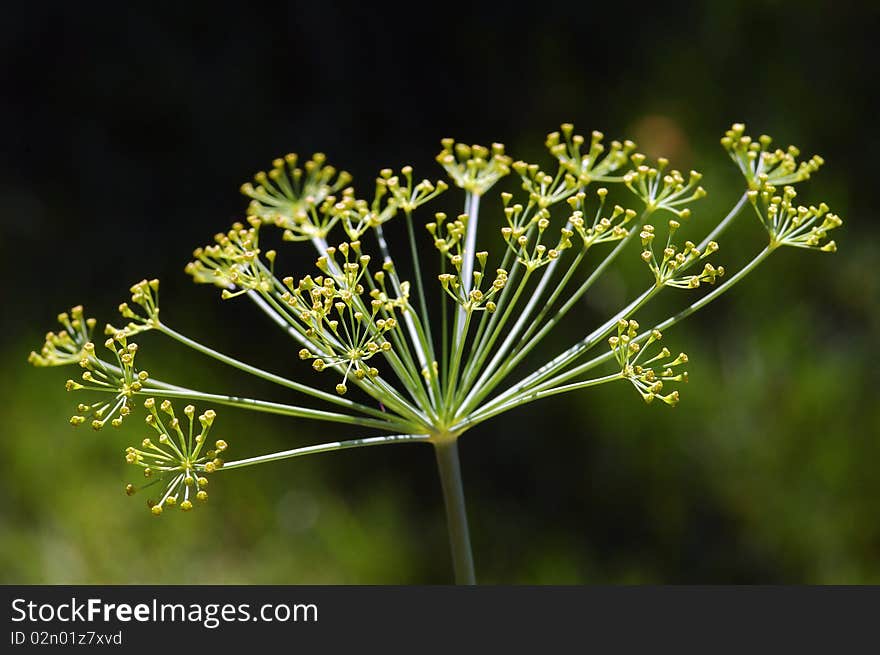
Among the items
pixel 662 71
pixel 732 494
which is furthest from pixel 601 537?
pixel 662 71

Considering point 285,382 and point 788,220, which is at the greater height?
point 788,220

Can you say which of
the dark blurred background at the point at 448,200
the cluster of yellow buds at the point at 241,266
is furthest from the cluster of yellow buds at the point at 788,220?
the dark blurred background at the point at 448,200

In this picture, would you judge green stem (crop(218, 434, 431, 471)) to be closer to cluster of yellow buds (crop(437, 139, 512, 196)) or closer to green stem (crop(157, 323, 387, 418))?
green stem (crop(157, 323, 387, 418))


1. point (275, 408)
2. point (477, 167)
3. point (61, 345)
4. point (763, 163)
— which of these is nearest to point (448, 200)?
point (477, 167)

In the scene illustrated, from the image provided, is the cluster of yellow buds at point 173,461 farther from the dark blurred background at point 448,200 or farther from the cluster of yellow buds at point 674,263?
the dark blurred background at point 448,200

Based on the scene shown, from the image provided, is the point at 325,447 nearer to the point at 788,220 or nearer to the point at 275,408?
the point at 275,408
